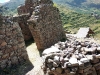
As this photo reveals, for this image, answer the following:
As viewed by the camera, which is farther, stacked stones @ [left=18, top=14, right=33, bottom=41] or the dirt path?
stacked stones @ [left=18, top=14, right=33, bottom=41]

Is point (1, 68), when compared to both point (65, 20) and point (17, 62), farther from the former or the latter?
point (65, 20)

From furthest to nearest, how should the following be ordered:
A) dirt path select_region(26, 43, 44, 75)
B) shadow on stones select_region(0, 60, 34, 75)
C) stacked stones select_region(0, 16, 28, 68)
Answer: stacked stones select_region(0, 16, 28, 68)
shadow on stones select_region(0, 60, 34, 75)
dirt path select_region(26, 43, 44, 75)

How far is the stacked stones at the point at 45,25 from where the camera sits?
42.5 feet

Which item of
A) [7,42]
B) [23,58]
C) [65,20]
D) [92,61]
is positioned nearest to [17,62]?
[23,58]

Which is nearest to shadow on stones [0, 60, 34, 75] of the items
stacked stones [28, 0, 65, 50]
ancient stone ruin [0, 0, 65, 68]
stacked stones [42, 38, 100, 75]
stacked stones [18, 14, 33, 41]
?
ancient stone ruin [0, 0, 65, 68]

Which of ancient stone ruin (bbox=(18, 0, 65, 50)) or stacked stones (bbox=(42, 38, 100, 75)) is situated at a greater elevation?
stacked stones (bbox=(42, 38, 100, 75))

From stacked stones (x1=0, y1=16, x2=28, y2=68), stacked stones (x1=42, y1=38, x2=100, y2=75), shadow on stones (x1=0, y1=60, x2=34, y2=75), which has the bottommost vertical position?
shadow on stones (x1=0, y1=60, x2=34, y2=75)

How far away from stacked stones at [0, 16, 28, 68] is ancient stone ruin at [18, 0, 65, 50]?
2.78 metres

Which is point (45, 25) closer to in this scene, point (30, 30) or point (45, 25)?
point (45, 25)

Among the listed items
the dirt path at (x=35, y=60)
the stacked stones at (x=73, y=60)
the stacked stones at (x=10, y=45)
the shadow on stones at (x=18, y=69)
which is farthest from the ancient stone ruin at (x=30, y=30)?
the stacked stones at (x=73, y=60)

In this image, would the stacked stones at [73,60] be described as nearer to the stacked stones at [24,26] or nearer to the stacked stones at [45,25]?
the stacked stones at [45,25]

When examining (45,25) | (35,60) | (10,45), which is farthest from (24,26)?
(10,45)

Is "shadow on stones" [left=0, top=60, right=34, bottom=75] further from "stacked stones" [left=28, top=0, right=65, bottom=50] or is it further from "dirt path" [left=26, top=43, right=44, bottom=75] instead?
"stacked stones" [left=28, top=0, right=65, bottom=50]

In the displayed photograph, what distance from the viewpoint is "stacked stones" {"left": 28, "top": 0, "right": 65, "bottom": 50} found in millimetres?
12945
